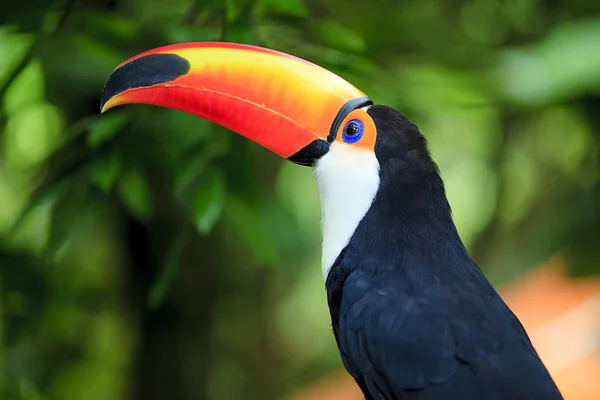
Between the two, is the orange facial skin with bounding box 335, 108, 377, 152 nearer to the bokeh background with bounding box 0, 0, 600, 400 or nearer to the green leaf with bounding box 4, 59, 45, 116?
the bokeh background with bounding box 0, 0, 600, 400

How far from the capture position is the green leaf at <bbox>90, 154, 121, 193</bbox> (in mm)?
2449

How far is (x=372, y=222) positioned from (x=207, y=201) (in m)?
0.49

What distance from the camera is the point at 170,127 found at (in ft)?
9.02

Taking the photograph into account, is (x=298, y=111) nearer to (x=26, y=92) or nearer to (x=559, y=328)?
(x=26, y=92)

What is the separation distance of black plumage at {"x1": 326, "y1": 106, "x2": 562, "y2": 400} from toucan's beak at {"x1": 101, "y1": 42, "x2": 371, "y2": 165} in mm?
149

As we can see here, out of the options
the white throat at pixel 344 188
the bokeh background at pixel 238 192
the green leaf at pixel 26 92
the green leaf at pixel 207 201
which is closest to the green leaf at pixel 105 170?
the bokeh background at pixel 238 192

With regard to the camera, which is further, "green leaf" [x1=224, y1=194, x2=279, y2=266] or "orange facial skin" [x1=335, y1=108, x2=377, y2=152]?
"green leaf" [x1=224, y1=194, x2=279, y2=266]

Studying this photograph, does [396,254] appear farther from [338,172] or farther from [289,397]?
[289,397]

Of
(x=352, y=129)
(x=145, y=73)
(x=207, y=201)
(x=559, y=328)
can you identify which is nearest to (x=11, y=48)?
(x=145, y=73)

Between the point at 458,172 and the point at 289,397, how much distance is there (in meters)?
1.82

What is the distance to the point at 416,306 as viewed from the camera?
1995 mm

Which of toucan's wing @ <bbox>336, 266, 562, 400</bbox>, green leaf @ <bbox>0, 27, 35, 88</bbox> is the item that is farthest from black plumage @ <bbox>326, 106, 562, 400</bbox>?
green leaf @ <bbox>0, 27, 35, 88</bbox>

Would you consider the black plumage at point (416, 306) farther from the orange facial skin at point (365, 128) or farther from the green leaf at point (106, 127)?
the green leaf at point (106, 127)

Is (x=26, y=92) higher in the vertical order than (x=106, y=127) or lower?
higher
